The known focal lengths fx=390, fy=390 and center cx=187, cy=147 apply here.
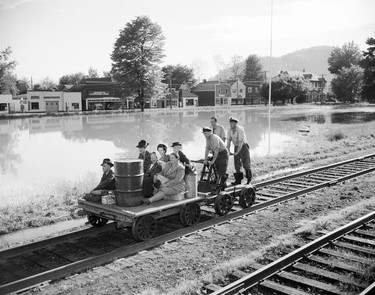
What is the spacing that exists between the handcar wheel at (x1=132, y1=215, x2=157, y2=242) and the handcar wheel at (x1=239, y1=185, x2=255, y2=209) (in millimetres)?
2927

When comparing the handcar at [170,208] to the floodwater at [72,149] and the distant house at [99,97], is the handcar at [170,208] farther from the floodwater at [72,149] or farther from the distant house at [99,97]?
the distant house at [99,97]

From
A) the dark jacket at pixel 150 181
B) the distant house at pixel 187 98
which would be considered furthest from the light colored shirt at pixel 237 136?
the distant house at pixel 187 98

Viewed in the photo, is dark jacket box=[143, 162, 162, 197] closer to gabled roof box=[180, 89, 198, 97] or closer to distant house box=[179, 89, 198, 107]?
distant house box=[179, 89, 198, 107]

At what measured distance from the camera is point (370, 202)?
10.5m

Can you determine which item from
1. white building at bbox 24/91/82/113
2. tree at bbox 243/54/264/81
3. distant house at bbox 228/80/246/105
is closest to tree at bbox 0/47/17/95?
white building at bbox 24/91/82/113

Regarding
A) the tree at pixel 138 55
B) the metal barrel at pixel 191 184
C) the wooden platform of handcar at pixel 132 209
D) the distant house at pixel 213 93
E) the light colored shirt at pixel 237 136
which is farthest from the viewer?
the distant house at pixel 213 93

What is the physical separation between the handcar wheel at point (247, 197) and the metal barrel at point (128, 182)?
3.22 meters

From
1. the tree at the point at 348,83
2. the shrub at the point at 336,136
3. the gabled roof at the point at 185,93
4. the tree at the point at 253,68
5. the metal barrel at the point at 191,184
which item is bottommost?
the shrub at the point at 336,136

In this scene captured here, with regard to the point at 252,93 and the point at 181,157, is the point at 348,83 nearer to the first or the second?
the point at 252,93

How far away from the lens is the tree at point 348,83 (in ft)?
296

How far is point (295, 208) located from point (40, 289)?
22.5ft

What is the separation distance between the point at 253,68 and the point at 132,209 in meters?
122

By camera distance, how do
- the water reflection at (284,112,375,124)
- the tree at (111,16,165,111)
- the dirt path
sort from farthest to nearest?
the tree at (111,16,165,111) → the water reflection at (284,112,375,124) → the dirt path

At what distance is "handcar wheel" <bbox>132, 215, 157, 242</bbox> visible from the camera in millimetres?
7832
